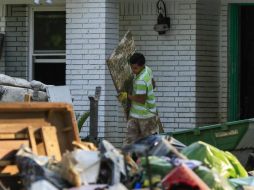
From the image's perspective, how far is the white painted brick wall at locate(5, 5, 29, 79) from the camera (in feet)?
51.1

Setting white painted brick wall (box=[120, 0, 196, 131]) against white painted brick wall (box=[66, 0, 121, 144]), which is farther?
white painted brick wall (box=[120, 0, 196, 131])

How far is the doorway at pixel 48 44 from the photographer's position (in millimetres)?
15539

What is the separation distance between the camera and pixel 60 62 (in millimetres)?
15516

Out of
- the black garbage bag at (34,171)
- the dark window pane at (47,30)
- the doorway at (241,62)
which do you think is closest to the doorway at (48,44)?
the dark window pane at (47,30)

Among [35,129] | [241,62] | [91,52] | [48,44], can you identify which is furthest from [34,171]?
[48,44]

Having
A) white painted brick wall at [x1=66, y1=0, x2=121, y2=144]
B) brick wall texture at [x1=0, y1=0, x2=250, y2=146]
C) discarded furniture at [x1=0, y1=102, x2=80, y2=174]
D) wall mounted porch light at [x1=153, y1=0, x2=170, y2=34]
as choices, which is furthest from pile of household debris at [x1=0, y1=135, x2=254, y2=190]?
wall mounted porch light at [x1=153, y1=0, x2=170, y2=34]

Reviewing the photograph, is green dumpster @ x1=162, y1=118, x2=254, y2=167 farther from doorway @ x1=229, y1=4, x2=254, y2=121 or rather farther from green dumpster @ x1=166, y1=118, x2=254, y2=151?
doorway @ x1=229, y1=4, x2=254, y2=121

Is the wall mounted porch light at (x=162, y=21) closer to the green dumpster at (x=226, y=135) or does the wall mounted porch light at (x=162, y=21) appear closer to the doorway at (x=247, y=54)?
the doorway at (x=247, y=54)

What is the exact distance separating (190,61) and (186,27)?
0.49 m

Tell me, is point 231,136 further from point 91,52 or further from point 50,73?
point 50,73

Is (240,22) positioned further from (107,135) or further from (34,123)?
(34,123)

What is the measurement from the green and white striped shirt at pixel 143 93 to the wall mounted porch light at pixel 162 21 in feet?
5.16

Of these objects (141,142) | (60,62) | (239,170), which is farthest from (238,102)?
(141,142)

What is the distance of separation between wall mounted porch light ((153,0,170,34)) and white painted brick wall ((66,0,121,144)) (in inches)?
23.3
